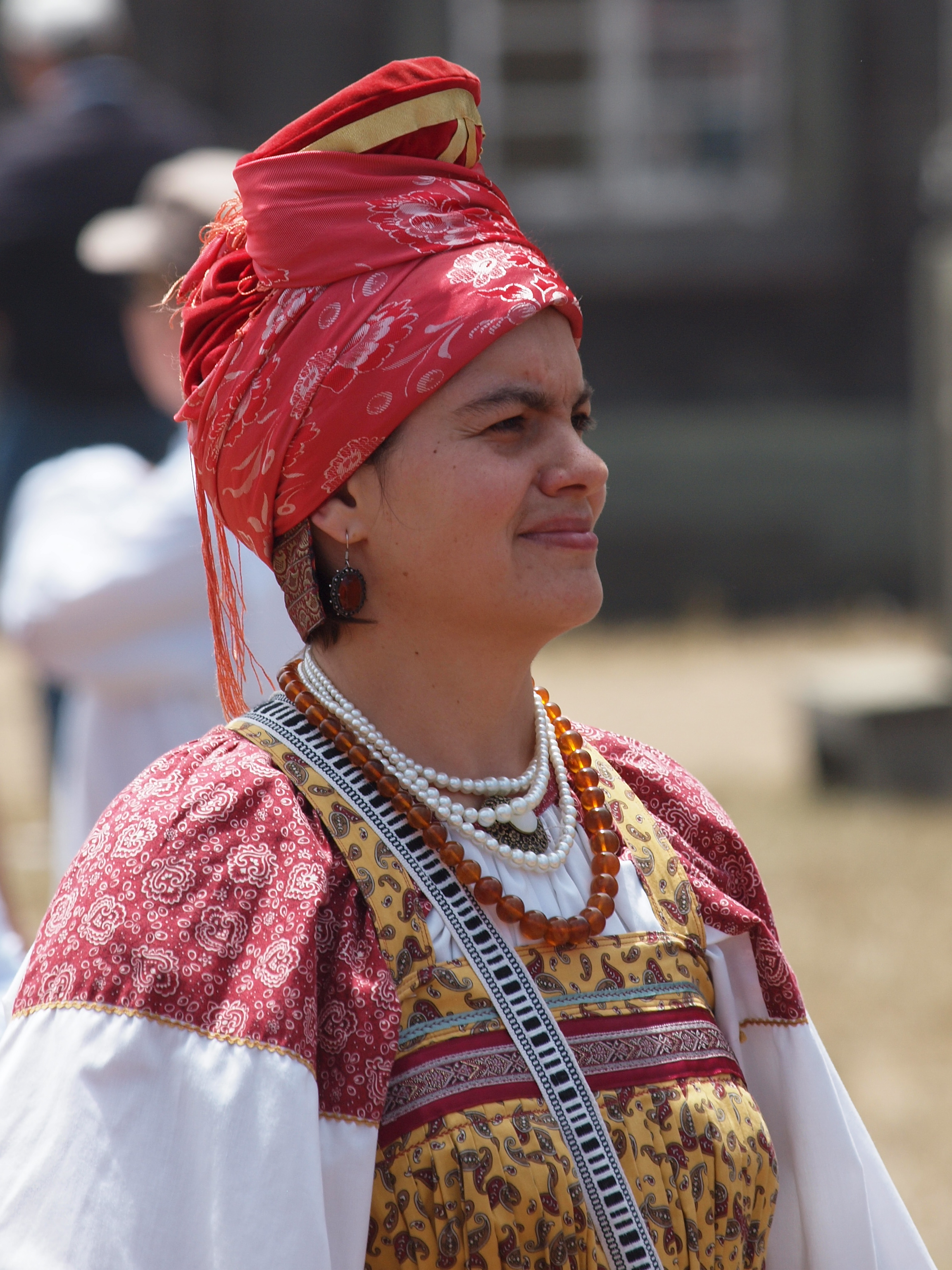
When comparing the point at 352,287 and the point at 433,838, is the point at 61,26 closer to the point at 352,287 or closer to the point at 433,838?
the point at 352,287

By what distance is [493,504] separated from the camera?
1786 millimetres

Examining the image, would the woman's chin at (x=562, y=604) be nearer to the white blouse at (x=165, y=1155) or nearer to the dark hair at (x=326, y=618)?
the dark hair at (x=326, y=618)

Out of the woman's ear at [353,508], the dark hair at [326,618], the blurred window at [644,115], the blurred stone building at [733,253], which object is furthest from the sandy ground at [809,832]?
the blurred window at [644,115]

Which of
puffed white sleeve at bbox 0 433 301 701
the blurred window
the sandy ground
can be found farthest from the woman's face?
the blurred window

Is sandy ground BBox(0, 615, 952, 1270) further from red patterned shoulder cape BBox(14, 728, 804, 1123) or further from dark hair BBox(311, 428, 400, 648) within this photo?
red patterned shoulder cape BBox(14, 728, 804, 1123)

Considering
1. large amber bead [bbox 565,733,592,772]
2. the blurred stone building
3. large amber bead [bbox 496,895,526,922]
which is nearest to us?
large amber bead [bbox 496,895,526,922]

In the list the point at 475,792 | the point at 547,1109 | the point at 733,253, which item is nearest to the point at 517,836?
the point at 475,792

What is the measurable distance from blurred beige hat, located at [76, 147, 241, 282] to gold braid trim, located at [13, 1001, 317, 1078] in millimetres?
1849

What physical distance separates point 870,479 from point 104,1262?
966cm

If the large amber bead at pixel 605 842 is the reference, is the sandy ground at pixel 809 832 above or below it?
below

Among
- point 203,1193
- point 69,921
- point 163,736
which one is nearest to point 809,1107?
point 203,1193

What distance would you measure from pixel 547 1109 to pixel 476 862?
0.88ft

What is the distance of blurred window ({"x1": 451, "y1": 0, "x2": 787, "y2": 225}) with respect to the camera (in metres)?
10.5

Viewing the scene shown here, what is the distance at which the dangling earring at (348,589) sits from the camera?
1874 mm
